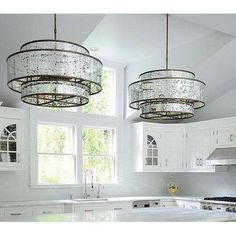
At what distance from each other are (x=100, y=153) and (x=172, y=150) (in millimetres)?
1341

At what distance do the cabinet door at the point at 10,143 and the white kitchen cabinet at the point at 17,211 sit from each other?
60 cm

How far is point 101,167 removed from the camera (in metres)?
6.99

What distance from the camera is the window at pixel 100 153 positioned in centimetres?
685

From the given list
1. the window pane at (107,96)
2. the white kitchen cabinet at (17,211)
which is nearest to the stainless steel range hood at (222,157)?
the window pane at (107,96)

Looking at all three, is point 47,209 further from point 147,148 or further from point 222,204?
point 222,204

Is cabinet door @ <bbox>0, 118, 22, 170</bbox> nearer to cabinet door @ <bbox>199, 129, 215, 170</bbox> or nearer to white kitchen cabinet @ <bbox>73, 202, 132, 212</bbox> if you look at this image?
white kitchen cabinet @ <bbox>73, 202, 132, 212</bbox>

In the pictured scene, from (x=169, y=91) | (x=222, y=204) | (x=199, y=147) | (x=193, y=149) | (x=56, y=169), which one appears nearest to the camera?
(x=169, y=91)

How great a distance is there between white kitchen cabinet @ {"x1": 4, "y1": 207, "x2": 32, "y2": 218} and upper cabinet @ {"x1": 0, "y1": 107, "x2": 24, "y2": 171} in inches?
22.7

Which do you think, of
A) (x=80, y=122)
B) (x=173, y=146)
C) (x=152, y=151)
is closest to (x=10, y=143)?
(x=80, y=122)

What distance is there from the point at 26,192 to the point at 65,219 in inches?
121

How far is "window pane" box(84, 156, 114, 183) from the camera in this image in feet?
22.5

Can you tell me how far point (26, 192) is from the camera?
602 cm
